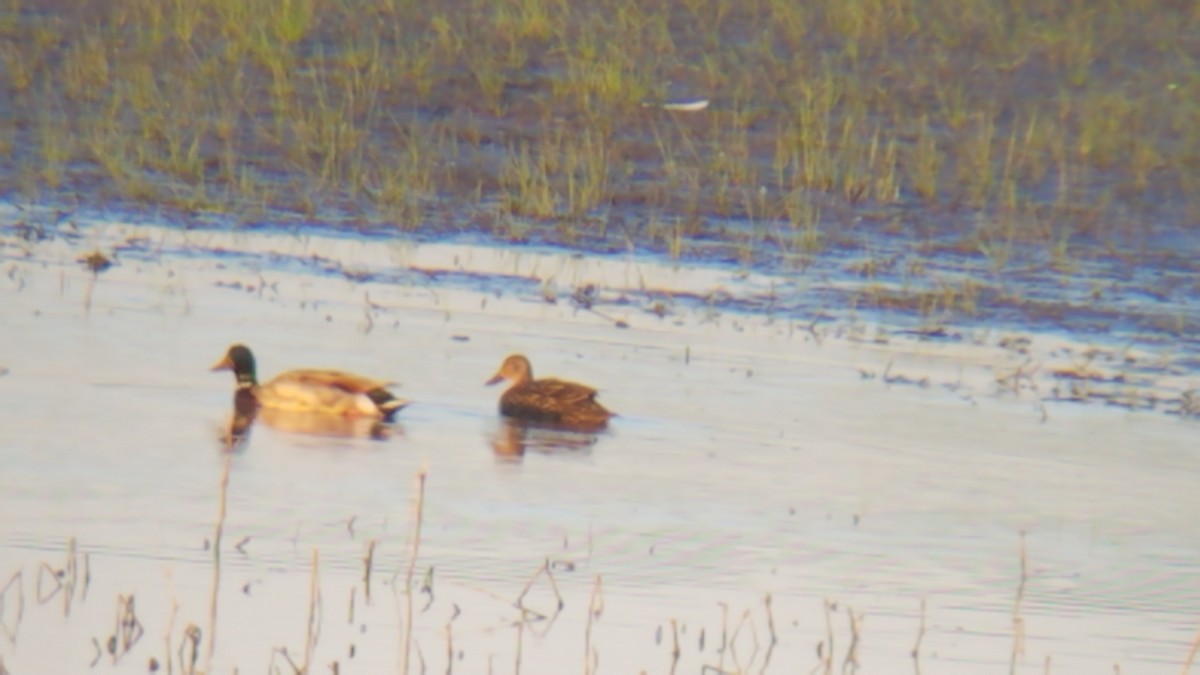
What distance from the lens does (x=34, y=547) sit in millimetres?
7406

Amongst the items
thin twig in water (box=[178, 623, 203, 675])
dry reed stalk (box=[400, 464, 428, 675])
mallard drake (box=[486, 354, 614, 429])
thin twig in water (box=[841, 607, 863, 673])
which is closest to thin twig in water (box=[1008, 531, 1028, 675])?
thin twig in water (box=[841, 607, 863, 673])

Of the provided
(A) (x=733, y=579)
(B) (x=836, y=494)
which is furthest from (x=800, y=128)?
(A) (x=733, y=579)

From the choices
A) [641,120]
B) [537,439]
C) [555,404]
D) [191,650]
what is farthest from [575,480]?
[641,120]

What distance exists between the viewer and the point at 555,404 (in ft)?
32.6

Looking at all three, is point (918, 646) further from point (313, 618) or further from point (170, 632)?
point (170, 632)

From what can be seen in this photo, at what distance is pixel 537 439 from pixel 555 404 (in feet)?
0.77

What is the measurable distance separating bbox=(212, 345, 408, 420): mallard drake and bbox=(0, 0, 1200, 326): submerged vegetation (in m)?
3.90

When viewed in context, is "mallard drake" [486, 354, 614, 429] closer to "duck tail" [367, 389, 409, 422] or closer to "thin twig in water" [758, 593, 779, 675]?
"duck tail" [367, 389, 409, 422]

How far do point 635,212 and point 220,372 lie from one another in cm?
445

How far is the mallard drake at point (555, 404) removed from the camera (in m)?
9.91

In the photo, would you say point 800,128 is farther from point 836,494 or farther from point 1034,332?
point 836,494

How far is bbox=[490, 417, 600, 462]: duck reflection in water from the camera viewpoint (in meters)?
9.50

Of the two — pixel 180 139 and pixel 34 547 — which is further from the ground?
pixel 180 139

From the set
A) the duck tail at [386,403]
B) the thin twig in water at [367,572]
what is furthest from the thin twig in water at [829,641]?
the duck tail at [386,403]
